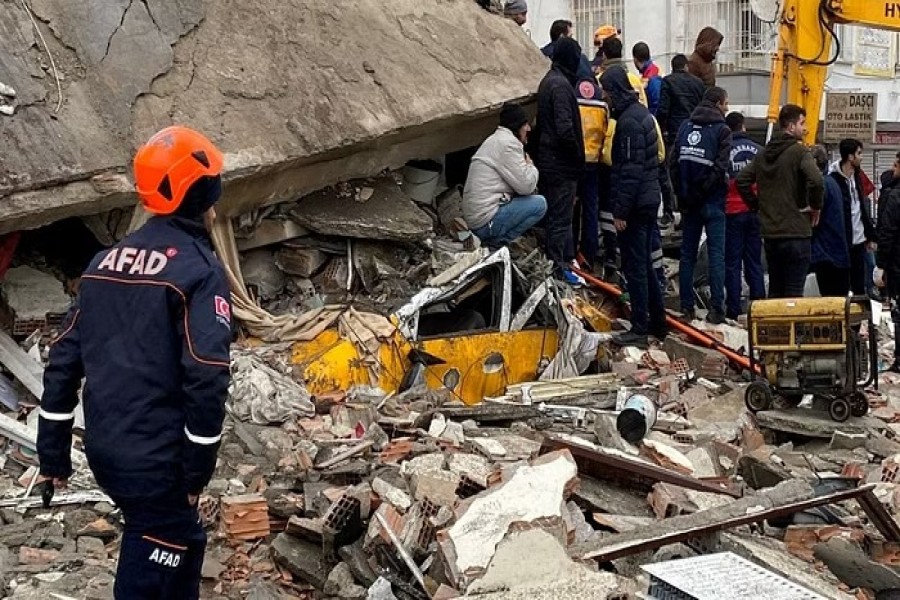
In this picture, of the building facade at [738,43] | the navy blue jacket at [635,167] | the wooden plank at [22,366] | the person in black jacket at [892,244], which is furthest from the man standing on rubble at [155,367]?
the building facade at [738,43]

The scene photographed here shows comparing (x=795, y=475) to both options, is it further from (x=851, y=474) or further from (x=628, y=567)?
(x=628, y=567)

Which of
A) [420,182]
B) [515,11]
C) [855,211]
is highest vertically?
[515,11]

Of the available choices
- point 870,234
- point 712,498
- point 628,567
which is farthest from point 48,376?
point 870,234

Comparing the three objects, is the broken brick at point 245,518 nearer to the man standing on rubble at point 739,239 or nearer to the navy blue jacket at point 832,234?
the man standing on rubble at point 739,239

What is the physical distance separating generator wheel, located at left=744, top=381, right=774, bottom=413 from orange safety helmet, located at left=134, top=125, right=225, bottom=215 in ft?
15.8

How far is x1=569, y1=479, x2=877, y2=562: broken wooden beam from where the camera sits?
15.4 ft

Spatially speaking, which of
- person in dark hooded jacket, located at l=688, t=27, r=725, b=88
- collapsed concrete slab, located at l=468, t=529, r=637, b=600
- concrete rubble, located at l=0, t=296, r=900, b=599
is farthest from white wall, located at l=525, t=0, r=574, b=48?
collapsed concrete slab, located at l=468, t=529, r=637, b=600

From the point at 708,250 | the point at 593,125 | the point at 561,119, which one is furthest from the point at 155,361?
the point at 708,250

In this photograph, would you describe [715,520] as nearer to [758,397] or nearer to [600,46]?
[758,397]

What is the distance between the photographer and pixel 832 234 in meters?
9.77

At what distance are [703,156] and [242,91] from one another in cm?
376

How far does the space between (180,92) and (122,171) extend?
85cm

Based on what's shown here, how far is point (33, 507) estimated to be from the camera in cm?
563

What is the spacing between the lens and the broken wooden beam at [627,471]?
557cm
